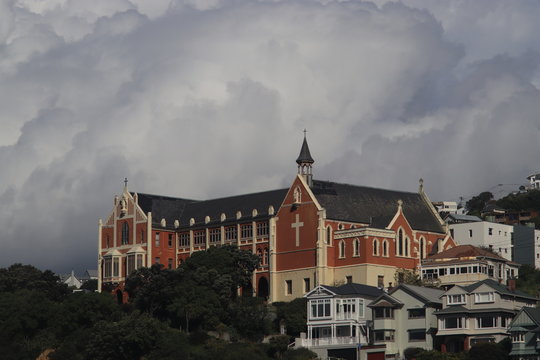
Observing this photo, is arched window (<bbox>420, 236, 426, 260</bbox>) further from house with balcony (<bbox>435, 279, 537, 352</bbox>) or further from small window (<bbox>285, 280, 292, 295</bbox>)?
house with balcony (<bbox>435, 279, 537, 352</bbox>)

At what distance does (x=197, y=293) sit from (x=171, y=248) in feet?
94.8

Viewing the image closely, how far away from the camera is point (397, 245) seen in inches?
6348

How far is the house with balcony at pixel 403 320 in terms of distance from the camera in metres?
136

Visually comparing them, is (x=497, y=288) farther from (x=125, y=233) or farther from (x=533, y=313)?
(x=125, y=233)

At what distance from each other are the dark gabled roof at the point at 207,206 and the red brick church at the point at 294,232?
6.9 inches

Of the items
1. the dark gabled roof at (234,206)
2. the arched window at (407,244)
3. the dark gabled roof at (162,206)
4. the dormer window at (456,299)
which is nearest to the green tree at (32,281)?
the dark gabled roof at (162,206)

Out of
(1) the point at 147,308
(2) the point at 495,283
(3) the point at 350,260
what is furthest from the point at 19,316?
(2) the point at 495,283

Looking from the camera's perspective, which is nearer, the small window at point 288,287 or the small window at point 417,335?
the small window at point 417,335

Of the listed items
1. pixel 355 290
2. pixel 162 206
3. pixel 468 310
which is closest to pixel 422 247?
pixel 355 290

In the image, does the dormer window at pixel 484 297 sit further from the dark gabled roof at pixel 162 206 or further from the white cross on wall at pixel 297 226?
the dark gabled roof at pixel 162 206

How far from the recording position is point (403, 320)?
138000 millimetres

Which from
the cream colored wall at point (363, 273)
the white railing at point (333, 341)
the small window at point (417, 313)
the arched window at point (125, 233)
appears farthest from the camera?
the arched window at point (125, 233)

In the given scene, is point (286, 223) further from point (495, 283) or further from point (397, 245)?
point (495, 283)

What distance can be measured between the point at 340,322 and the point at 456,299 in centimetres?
1353
